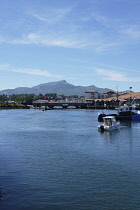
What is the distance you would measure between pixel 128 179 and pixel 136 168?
4.69 meters

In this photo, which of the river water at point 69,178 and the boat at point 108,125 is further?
the boat at point 108,125

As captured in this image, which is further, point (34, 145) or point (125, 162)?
point (34, 145)

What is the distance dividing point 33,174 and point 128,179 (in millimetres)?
10492

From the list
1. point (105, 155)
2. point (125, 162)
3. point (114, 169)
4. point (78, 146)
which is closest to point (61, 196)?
point (114, 169)

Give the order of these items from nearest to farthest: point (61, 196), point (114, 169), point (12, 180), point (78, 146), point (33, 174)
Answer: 1. point (61, 196)
2. point (12, 180)
3. point (33, 174)
4. point (114, 169)
5. point (78, 146)

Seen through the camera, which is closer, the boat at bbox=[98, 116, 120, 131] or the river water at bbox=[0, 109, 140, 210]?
the river water at bbox=[0, 109, 140, 210]

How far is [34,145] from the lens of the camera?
166 feet

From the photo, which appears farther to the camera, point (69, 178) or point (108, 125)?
point (108, 125)

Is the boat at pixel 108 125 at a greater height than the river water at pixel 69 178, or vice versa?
the boat at pixel 108 125

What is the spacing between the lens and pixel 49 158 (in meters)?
38.9

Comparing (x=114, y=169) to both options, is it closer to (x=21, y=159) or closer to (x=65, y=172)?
(x=65, y=172)

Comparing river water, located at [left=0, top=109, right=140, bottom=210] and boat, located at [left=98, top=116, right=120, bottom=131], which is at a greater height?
boat, located at [left=98, top=116, right=120, bottom=131]

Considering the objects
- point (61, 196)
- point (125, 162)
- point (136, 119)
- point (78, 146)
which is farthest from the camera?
point (136, 119)

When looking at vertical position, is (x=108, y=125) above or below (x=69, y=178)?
above
